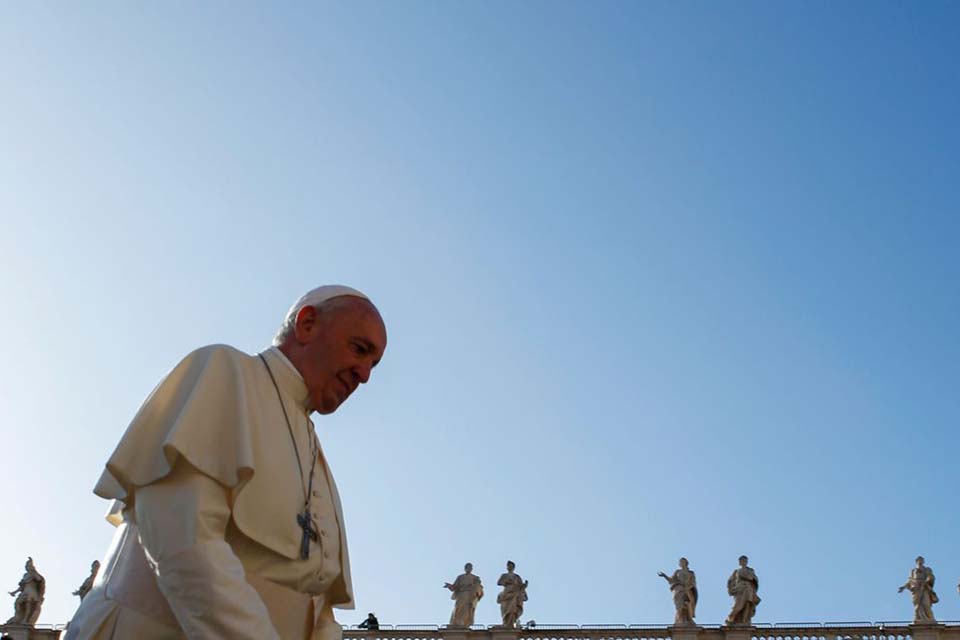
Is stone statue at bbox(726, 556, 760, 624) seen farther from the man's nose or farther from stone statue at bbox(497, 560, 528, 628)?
the man's nose

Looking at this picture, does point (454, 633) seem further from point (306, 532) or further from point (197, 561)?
point (197, 561)

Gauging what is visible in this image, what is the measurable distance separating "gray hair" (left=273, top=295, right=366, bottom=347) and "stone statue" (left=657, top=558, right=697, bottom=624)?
2652 cm

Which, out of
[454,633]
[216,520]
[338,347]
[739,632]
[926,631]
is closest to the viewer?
[216,520]

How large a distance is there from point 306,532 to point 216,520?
18.7 inches

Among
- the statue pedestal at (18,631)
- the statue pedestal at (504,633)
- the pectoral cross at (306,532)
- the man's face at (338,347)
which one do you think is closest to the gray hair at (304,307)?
the man's face at (338,347)

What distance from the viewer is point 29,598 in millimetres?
31656

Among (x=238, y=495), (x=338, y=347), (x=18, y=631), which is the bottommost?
(x=238, y=495)

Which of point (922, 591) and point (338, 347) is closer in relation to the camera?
point (338, 347)

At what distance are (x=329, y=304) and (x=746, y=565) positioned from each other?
27.3 metres

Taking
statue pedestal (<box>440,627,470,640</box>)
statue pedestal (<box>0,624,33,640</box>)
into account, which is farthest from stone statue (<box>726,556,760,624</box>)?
statue pedestal (<box>0,624,33,640</box>)

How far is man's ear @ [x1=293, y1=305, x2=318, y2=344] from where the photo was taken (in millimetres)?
4367

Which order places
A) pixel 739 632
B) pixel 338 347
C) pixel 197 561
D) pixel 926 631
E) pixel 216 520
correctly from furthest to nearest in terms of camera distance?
pixel 739 632 < pixel 926 631 < pixel 338 347 < pixel 216 520 < pixel 197 561

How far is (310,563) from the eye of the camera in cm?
403

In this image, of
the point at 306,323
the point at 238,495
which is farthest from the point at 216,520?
the point at 306,323
